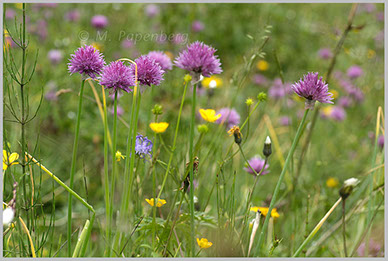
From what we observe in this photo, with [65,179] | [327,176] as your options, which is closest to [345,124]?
[327,176]

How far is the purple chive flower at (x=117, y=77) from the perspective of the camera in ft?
2.29

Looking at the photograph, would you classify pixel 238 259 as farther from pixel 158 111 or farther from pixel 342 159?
pixel 342 159

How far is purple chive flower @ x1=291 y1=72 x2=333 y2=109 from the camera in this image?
2.32 feet

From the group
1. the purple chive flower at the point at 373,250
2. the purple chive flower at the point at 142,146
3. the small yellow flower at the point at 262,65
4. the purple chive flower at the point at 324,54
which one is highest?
the purple chive flower at the point at 324,54

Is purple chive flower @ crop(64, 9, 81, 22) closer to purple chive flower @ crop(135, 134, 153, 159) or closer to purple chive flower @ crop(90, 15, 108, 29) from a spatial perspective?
purple chive flower @ crop(90, 15, 108, 29)

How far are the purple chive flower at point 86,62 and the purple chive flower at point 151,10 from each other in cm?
171

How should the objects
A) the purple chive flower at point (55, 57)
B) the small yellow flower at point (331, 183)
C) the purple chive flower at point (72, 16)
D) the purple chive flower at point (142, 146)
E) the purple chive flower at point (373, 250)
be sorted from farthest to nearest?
the purple chive flower at point (72, 16) < the purple chive flower at point (55, 57) < the small yellow flower at point (331, 183) < the purple chive flower at point (373, 250) < the purple chive flower at point (142, 146)

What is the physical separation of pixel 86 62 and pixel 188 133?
2.15 ft

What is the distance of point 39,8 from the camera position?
2.16 metres

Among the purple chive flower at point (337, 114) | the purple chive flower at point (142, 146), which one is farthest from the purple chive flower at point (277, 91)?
the purple chive flower at point (142, 146)

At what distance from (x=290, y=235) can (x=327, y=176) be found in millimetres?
542

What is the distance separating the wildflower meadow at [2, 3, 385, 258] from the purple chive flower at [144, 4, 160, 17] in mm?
11

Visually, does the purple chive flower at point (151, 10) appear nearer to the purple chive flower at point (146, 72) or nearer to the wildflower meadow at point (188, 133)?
the wildflower meadow at point (188, 133)

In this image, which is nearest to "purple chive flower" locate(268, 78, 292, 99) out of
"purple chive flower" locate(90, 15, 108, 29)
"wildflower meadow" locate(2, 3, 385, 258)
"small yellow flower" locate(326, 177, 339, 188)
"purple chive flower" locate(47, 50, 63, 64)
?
"wildflower meadow" locate(2, 3, 385, 258)
